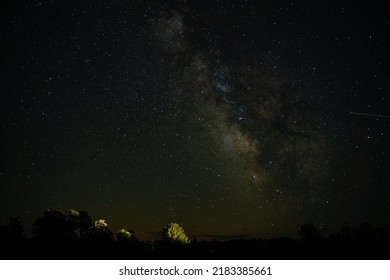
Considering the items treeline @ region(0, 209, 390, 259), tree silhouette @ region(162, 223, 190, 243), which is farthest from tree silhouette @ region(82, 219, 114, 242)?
tree silhouette @ region(162, 223, 190, 243)

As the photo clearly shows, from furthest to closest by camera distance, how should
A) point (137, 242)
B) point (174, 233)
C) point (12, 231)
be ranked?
point (174, 233)
point (137, 242)
point (12, 231)

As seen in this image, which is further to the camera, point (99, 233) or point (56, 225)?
point (99, 233)

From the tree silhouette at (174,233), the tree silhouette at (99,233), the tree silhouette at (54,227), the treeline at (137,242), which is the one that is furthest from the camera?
the tree silhouette at (174,233)

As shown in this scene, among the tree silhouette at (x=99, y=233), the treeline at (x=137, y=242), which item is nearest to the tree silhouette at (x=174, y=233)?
the treeline at (x=137, y=242)

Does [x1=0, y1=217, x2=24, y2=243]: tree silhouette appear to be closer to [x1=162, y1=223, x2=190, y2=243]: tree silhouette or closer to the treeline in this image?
the treeline

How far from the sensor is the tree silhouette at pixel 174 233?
4819 cm

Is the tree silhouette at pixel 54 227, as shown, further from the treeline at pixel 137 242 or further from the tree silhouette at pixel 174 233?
the tree silhouette at pixel 174 233

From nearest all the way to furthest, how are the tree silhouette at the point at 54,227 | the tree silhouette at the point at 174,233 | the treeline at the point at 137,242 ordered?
1. the treeline at the point at 137,242
2. the tree silhouette at the point at 54,227
3. the tree silhouette at the point at 174,233

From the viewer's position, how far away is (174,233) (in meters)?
49.1

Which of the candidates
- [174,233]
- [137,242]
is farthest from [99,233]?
[174,233]

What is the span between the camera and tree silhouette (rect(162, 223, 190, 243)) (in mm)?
48188

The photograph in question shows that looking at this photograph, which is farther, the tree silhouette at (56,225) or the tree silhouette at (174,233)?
the tree silhouette at (174,233)

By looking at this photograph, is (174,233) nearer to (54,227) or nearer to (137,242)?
(137,242)
